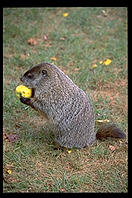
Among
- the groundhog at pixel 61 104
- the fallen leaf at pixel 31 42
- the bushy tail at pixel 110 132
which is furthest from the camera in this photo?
the fallen leaf at pixel 31 42

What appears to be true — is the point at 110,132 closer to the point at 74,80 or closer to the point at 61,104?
the point at 61,104

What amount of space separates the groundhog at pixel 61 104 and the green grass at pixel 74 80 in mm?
215

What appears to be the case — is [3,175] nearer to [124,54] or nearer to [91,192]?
[91,192]

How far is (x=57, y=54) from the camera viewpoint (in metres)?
6.91

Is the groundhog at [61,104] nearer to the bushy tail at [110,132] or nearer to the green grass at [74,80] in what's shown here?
the bushy tail at [110,132]

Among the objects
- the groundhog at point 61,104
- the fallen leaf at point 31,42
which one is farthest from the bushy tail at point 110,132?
the fallen leaf at point 31,42

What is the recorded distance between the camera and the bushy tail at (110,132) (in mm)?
4621

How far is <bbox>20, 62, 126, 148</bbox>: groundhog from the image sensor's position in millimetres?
4453

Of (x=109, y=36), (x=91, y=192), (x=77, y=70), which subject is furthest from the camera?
(x=109, y=36)

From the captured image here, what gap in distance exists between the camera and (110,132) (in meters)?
4.66

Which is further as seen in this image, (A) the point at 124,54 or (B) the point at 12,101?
(A) the point at 124,54
